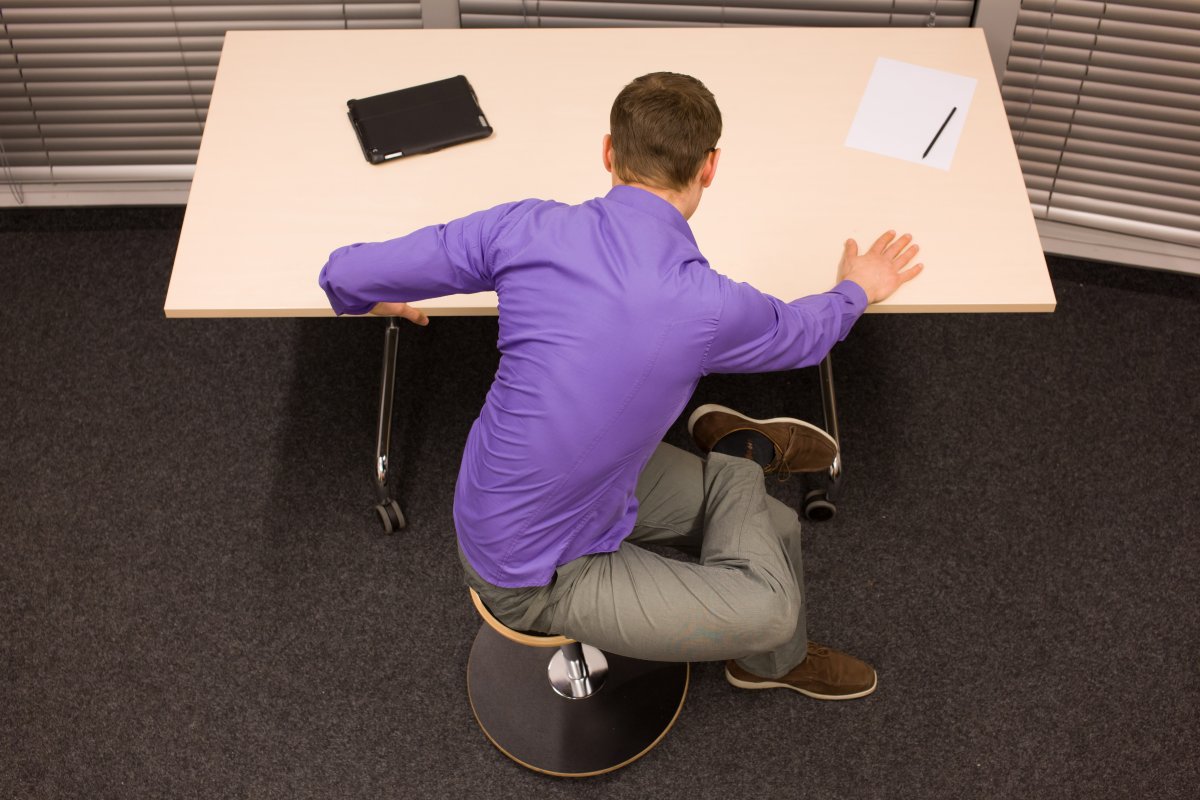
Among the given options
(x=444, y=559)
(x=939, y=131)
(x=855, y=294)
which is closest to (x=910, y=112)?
(x=939, y=131)

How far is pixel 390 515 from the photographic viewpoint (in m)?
2.14

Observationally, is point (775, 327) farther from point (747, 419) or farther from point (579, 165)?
point (747, 419)

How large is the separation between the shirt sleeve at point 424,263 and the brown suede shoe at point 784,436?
0.78 metres

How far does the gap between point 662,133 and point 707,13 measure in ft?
3.31

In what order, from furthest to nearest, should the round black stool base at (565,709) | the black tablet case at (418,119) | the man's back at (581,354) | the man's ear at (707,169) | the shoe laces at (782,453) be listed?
the shoe laces at (782,453) → the round black stool base at (565,709) → the black tablet case at (418,119) → the man's ear at (707,169) → the man's back at (581,354)

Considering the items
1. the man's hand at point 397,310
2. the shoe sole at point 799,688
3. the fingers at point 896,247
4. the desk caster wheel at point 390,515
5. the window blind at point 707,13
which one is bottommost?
the shoe sole at point 799,688

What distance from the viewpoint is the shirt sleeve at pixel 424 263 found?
55.5 inches

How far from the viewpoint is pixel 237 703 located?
2.00 m

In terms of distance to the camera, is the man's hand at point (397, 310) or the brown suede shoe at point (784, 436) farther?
the brown suede shoe at point (784, 436)

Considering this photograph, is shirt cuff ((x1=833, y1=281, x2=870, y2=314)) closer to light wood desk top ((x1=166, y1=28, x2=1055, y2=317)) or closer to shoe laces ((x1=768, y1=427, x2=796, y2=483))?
light wood desk top ((x1=166, y1=28, x2=1055, y2=317))

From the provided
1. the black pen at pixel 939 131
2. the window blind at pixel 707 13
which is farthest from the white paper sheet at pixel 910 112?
the window blind at pixel 707 13

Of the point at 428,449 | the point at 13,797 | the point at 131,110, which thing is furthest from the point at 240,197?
the point at 13,797

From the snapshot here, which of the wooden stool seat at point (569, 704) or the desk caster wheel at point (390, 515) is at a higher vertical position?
the desk caster wheel at point (390, 515)

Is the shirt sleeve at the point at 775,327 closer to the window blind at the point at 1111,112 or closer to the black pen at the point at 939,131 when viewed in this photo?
the black pen at the point at 939,131
